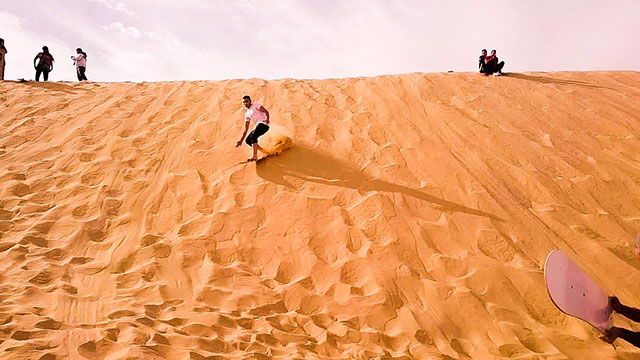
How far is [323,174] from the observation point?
6.00 meters

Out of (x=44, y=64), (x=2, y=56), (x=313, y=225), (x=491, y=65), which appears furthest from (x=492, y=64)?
(x=2, y=56)

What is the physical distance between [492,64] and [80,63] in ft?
35.0

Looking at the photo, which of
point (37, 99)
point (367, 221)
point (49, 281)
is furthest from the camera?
point (37, 99)

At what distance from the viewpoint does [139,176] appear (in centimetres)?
597

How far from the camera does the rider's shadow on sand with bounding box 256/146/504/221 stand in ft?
18.1

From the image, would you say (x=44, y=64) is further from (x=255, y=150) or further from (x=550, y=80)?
(x=550, y=80)

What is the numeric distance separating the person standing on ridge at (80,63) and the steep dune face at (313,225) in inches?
104

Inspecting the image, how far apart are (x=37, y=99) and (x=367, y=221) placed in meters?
7.58

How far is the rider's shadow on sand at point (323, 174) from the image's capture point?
18.1 ft

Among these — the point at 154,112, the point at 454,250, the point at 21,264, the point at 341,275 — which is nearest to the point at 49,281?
the point at 21,264

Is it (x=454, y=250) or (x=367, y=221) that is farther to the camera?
(x=367, y=221)

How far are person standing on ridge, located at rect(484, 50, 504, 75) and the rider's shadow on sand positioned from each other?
6166 millimetres

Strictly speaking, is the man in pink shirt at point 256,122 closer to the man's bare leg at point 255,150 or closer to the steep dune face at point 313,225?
the man's bare leg at point 255,150

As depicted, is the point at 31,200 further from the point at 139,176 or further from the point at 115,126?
the point at 115,126
